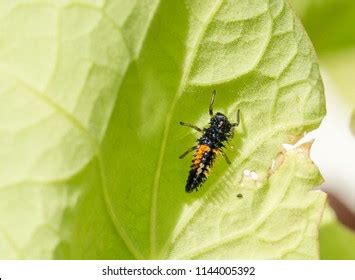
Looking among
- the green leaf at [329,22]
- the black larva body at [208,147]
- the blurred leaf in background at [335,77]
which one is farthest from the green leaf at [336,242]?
the green leaf at [329,22]

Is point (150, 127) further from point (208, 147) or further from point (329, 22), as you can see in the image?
point (329, 22)

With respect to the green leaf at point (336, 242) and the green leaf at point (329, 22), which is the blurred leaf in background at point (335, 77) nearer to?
the green leaf at point (329, 22)

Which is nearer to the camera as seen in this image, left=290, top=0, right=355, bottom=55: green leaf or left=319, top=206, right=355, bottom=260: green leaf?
left=319, top=206, right=355, bottom=260: green leaf

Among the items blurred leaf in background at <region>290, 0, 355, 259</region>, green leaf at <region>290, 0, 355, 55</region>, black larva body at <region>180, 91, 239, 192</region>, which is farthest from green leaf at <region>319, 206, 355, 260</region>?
green leaf at <region>290, 0, 355, 55</region>

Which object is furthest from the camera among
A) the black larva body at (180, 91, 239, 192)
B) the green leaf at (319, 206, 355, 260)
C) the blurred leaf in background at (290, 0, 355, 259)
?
the blurred leaf in background at (290, 0, 355, 259)

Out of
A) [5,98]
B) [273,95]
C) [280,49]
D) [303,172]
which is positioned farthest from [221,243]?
[5,98]

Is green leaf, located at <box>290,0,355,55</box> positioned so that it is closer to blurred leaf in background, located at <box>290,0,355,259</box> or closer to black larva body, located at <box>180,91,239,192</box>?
blurred leaf in background, located at <box>290,0,355,259</box>

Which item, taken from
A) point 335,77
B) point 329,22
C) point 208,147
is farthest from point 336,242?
point 329,22
